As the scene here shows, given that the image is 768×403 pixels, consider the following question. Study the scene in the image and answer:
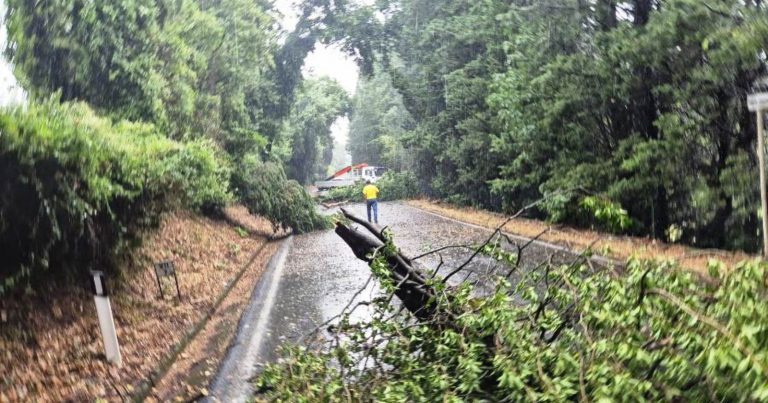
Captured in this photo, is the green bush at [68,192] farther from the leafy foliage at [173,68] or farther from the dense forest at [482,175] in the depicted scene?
the leafy foliage at [173,68]

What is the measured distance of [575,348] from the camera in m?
3.88

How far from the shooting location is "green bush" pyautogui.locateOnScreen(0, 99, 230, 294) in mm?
5785

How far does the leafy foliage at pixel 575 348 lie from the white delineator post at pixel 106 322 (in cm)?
188

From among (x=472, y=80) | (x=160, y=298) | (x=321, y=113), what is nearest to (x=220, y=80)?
(x=472, y=80)

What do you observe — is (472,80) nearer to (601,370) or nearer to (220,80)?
(220,80)

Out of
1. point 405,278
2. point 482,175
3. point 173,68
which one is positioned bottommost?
point 405,278

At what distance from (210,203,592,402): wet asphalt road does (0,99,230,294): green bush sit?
6.95 feet

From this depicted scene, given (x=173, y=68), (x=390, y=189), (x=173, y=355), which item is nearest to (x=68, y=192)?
(x=173, y=355)

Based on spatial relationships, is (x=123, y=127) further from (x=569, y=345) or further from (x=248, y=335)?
(x=569, y=345)

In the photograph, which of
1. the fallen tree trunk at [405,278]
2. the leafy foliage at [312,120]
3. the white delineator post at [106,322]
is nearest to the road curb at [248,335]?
the white delineator post at [106,322]

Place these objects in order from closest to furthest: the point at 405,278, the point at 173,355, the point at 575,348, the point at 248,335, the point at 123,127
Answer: the point at 575,348
the point at 405,278
the point at 173,355
the point at 248,335
the point at 123,127

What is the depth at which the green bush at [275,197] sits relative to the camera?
1994 centimetres

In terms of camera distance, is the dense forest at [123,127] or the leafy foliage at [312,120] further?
the leafy foliage at [312,120]

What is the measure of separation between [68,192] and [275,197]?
1444 cm
